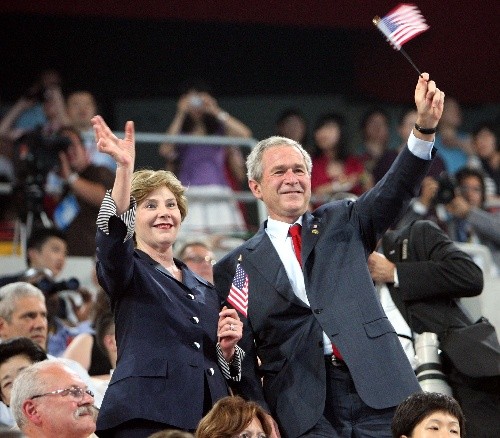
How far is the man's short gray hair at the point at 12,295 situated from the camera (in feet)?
19.2

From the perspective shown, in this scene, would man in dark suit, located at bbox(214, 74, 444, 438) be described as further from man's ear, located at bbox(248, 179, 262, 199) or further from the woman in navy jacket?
the woman in navy jacket

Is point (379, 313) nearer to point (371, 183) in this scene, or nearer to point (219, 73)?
point (371, 183)

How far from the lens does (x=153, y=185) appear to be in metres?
4.31

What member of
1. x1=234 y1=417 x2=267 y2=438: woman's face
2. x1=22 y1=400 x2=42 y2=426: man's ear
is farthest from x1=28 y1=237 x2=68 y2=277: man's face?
x1=234 y1=417 x2=267 y2=438: woman's face

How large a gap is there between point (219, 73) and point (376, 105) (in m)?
1.61

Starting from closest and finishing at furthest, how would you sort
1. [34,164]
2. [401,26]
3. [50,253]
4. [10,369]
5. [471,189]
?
[401,26]
[10,369]
[50,253]
[34,164]
[471,189]

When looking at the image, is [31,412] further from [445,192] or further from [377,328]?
[445,192]

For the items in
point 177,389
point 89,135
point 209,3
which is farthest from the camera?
point 209,3

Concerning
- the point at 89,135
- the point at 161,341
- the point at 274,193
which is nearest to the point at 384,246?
the point at 274,193

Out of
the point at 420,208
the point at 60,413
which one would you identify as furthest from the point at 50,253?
the point at 60,413

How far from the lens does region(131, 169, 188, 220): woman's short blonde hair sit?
4.30 m

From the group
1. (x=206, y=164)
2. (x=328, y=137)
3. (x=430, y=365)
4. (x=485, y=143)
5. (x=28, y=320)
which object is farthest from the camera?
(x=485, y=143)

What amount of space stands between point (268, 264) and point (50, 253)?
3198 mm

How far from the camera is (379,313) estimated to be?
428 centimetres
